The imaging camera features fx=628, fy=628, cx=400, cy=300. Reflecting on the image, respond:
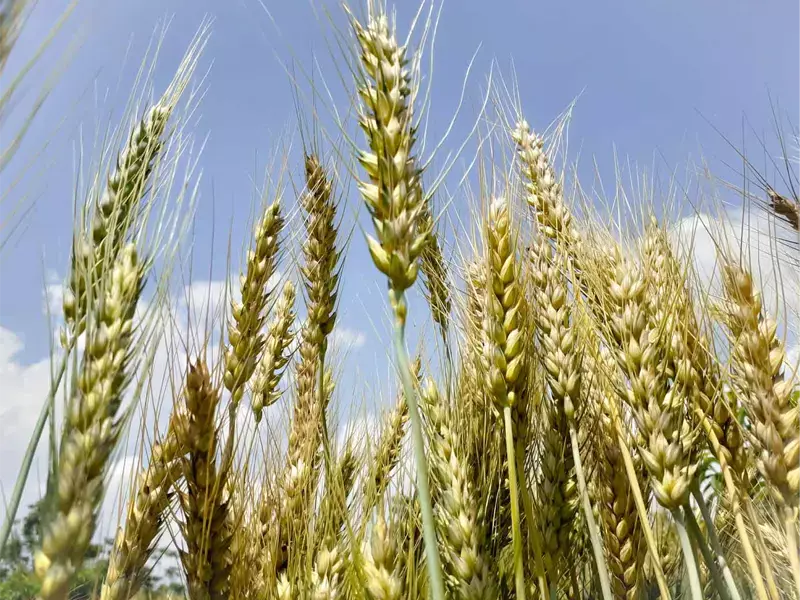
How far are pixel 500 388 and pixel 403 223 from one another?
0.51 meters

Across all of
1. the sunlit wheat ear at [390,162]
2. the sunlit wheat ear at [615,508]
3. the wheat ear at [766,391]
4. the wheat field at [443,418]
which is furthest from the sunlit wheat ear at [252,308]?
the wheat ear at [766,391]

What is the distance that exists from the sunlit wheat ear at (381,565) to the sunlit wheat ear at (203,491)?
329 mm

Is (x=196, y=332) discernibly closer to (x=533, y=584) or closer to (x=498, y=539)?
(x=498, y=539)

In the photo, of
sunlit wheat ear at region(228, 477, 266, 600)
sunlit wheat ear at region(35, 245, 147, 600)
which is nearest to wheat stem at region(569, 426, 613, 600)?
sunlit wheat ear at region(228, 477, 266, 600)

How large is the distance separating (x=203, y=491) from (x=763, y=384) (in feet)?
5.09

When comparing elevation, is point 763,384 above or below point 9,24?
below

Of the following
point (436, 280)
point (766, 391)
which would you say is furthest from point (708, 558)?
point (436, 280)

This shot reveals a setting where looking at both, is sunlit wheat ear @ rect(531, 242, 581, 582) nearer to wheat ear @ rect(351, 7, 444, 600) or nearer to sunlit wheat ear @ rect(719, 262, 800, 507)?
sunlit wheat ear @ rect(719, 262, 800, 507)

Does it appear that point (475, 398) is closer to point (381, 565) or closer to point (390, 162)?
point (381, 565)

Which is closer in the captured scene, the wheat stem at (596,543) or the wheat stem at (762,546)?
the wheat stem at (596,543)

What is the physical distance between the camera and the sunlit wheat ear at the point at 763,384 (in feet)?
5.56

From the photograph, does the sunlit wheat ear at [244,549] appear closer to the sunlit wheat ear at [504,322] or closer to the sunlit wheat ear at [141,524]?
the sunlit wheat ear at [141,524]

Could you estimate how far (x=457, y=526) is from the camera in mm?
1500

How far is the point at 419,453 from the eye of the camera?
1070mm
